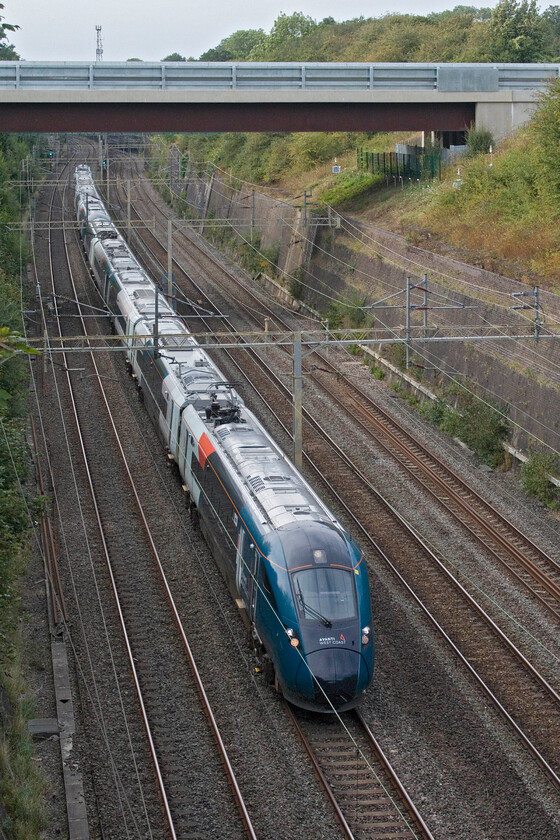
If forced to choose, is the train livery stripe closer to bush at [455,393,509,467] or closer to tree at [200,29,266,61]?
bush at [455,393,509,467]

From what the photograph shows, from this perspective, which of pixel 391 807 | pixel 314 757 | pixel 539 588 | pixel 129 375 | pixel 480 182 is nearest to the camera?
pixel 391 807

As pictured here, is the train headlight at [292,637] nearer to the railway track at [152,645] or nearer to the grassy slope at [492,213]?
the railway track at [152,645]

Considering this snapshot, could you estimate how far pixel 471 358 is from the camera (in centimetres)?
3041

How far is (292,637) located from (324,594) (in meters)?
0.85

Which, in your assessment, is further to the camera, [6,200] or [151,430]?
[6,200]

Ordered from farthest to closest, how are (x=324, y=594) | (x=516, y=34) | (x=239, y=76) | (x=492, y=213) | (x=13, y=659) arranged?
(x=516, y=34)
(x=239, y=76)
(x=492, y=213)
(x=13, y=659)
(x=324, y=594)

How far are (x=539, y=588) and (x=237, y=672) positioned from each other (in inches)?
279

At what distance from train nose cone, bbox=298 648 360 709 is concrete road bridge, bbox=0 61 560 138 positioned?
91.7ft

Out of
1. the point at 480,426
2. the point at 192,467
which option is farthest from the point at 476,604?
the point at 480,426

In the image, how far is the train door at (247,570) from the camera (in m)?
16.7

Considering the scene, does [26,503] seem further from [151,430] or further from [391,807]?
[151,430]

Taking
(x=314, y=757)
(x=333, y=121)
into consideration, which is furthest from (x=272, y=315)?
(x=314, y=757)

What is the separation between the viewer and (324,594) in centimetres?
1533

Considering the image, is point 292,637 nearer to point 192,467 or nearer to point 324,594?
point 324,594
